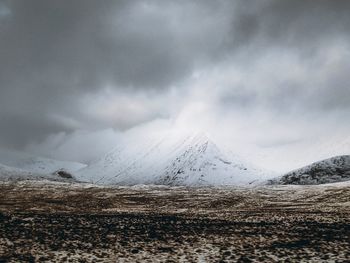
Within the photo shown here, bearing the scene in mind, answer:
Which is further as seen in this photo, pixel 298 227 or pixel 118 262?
pixel 298 227

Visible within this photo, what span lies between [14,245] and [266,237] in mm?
15385

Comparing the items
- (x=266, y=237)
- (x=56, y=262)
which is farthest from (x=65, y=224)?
(x=266, y=237)

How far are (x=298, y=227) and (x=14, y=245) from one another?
19377mm

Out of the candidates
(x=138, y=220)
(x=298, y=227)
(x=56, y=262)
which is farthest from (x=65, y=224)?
(x=298, y=227)

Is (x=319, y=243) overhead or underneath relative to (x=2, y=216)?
underneath

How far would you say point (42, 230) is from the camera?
1177 inches

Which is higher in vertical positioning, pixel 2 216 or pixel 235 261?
pixel 2 216

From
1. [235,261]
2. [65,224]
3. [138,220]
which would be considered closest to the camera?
[235,261]

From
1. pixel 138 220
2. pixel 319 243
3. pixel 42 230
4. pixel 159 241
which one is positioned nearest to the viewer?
pixel 319 243

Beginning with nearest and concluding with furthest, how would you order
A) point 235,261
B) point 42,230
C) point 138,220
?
point 235,261 < point 42,230 < point 138,220

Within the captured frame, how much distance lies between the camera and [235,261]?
20328 mm

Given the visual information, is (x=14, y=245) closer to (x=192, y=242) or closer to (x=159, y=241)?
(x=159, y=241)

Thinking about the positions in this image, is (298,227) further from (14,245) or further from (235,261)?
(14,245)

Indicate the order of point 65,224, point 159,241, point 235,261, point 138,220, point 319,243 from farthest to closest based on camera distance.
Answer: point 138,220, point 65,224, point 159,241, point 319,243, point 235,261
